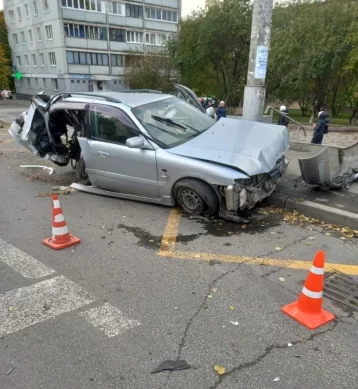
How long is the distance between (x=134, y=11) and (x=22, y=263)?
162ft

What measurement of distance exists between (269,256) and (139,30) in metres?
49.4

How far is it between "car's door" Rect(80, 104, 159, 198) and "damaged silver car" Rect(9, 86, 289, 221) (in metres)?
0.02

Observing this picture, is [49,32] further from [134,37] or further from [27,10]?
[134,37]

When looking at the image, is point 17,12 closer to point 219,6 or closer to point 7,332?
point 219,6

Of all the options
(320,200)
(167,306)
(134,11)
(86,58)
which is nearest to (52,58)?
(86,58)

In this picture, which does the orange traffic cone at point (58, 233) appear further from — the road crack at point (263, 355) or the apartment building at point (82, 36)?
the apartment building at point (82, 36)

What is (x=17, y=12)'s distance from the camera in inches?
1892

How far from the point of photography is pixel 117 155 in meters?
5.68

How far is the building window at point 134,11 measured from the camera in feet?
150

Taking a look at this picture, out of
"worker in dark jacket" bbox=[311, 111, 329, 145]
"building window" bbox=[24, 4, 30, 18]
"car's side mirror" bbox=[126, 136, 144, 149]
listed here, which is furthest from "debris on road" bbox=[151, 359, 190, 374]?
"building window" bbox=[24, 4, 30, 18]

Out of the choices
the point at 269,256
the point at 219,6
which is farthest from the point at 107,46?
the point at 269,256

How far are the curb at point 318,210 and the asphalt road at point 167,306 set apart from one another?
28 centimetres

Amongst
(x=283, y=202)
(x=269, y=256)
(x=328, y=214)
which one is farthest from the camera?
(x=283, y=202)

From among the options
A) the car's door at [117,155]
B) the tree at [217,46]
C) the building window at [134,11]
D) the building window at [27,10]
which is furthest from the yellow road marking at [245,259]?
the building window at [27,10]
